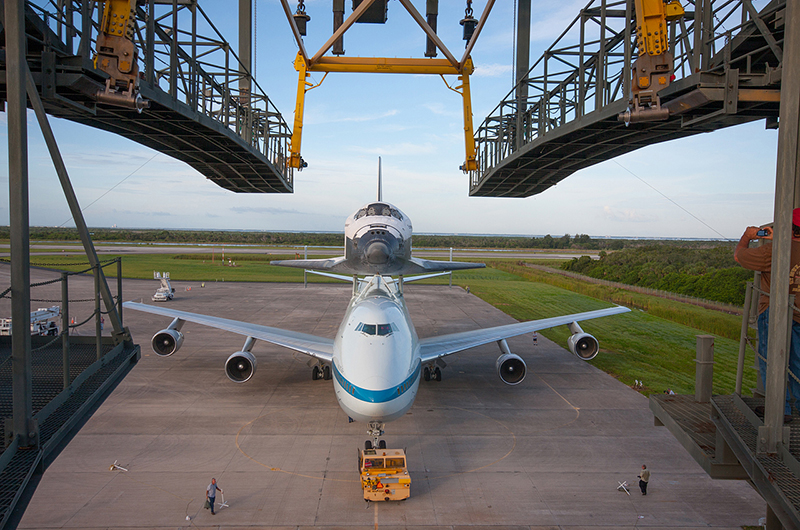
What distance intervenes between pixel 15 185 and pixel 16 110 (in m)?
0.93

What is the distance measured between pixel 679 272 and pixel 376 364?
2301 inches

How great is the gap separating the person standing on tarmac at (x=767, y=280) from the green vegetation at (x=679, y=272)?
42286mm

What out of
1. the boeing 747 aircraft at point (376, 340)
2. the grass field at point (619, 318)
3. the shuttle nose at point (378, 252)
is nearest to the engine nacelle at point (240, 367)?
the boeing 747 aircraft at point (376, 340)

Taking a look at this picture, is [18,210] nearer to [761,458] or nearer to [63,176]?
[63,176]

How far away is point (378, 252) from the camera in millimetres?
20344

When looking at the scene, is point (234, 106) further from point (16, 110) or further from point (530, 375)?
point (530, 375)

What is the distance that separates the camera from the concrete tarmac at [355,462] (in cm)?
1177

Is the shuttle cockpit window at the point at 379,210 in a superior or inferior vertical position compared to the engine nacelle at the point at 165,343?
superior

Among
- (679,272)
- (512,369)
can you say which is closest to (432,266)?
(512,369)

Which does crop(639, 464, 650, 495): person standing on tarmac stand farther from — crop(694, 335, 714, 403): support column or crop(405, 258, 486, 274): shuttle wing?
crop(405, 258, 486, 274): shuttle wing

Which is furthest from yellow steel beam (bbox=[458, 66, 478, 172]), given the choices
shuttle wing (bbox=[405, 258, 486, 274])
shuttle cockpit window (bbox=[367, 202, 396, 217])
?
shuttle cockpit window (bbox=[367, 202, 396, 217])

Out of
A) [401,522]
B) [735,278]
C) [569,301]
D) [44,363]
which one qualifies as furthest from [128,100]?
[735,278]

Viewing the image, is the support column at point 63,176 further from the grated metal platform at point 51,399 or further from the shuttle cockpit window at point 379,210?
the shuttle cockpit window at point 379,210

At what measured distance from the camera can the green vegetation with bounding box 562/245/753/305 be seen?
4781 cm
